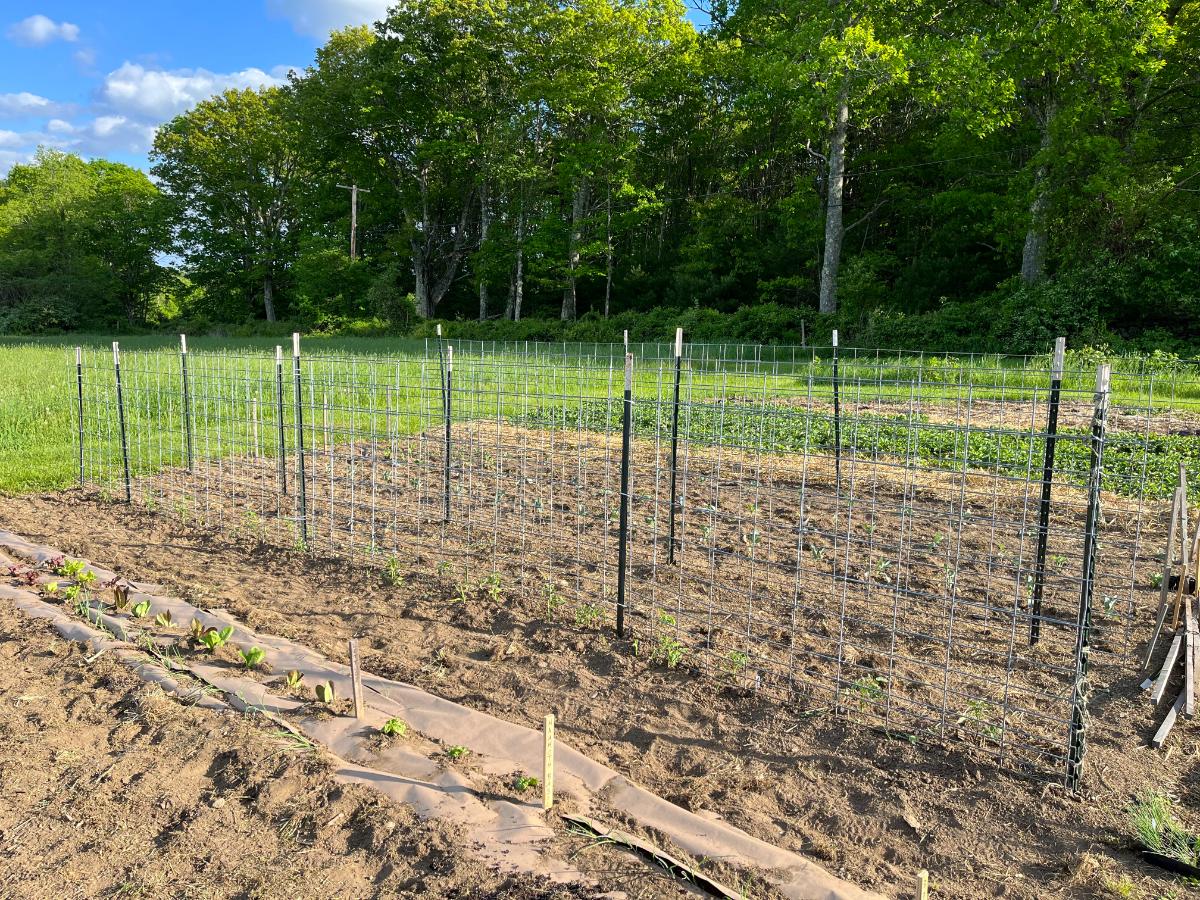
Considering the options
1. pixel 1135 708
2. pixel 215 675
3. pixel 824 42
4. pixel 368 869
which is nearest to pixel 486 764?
pixel 368 869

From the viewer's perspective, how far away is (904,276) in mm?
24406

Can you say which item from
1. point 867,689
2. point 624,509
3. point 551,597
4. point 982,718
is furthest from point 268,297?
point 982,718

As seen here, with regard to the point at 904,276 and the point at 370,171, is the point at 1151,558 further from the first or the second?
the point at 370,171

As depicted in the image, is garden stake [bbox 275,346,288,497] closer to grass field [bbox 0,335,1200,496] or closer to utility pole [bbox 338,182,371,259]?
grass field [bbox 0,335,1200,496]

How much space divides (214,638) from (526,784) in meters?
1.82

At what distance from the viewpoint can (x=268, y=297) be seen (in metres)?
38.2

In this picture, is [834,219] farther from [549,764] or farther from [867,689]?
[549,764]

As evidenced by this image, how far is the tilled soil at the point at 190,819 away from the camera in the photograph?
7.22 feet

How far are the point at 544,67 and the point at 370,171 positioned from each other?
33.0 ft

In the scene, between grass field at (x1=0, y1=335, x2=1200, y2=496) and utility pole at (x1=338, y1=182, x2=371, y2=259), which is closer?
grass field at (x1=0, y1=335, x2=1200, y2=496)

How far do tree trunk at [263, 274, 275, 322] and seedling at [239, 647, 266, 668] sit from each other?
123ft

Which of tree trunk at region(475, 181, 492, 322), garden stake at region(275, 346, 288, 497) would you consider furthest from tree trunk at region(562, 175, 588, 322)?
garden stake at region(275, 346, 288, 497)

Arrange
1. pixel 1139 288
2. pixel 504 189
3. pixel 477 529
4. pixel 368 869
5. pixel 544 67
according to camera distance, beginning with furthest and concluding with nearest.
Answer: pixel 504 189
pixel 544 67
pixel 1139 288
pixel 477 529
pixel 368 869

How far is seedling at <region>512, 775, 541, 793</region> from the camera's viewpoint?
8.71 ft
